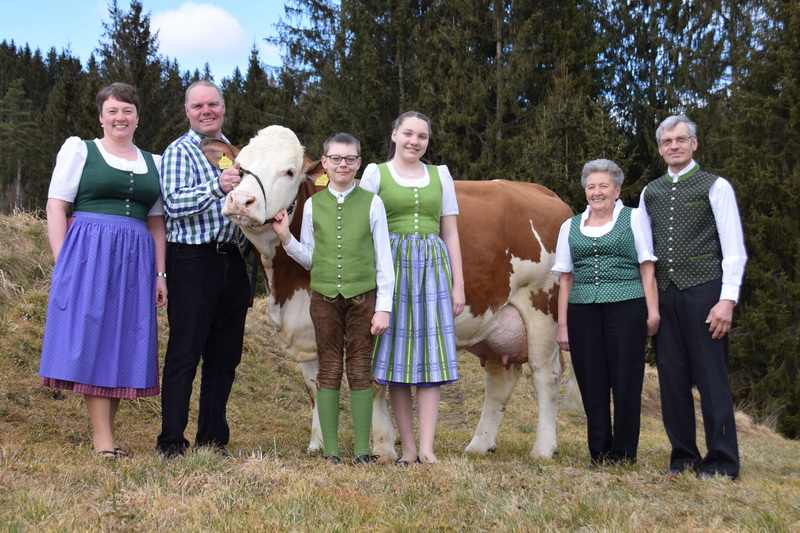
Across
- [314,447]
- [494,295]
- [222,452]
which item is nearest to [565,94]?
[494,295]

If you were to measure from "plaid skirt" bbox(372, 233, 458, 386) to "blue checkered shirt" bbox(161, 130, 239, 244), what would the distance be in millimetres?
1083

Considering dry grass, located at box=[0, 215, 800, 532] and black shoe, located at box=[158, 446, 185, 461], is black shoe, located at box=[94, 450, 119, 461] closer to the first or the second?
dry grass, located at box=[0, 215, 800, 532]

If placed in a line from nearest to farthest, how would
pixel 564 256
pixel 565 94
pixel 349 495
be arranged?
pixel 349 495, pixel 564 256, pixel 565 94

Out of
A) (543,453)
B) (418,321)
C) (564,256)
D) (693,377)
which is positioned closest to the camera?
(418,321)

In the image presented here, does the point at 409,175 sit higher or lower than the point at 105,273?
higher

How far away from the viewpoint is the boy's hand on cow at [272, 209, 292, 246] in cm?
437

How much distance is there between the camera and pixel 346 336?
443 cm

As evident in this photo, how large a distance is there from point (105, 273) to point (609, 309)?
3144mm

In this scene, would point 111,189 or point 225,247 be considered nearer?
point 111,189

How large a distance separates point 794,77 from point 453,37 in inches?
406

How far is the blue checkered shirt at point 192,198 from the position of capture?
4402mm

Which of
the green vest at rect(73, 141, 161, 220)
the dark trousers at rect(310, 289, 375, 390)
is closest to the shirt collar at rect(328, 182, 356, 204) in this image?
the dark trousers at rect(310, 289, 375, 390)

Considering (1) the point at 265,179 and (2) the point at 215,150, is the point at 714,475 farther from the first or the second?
(2) the point at 215,150

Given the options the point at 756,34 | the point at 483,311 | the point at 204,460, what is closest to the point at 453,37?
the point at 756,34
